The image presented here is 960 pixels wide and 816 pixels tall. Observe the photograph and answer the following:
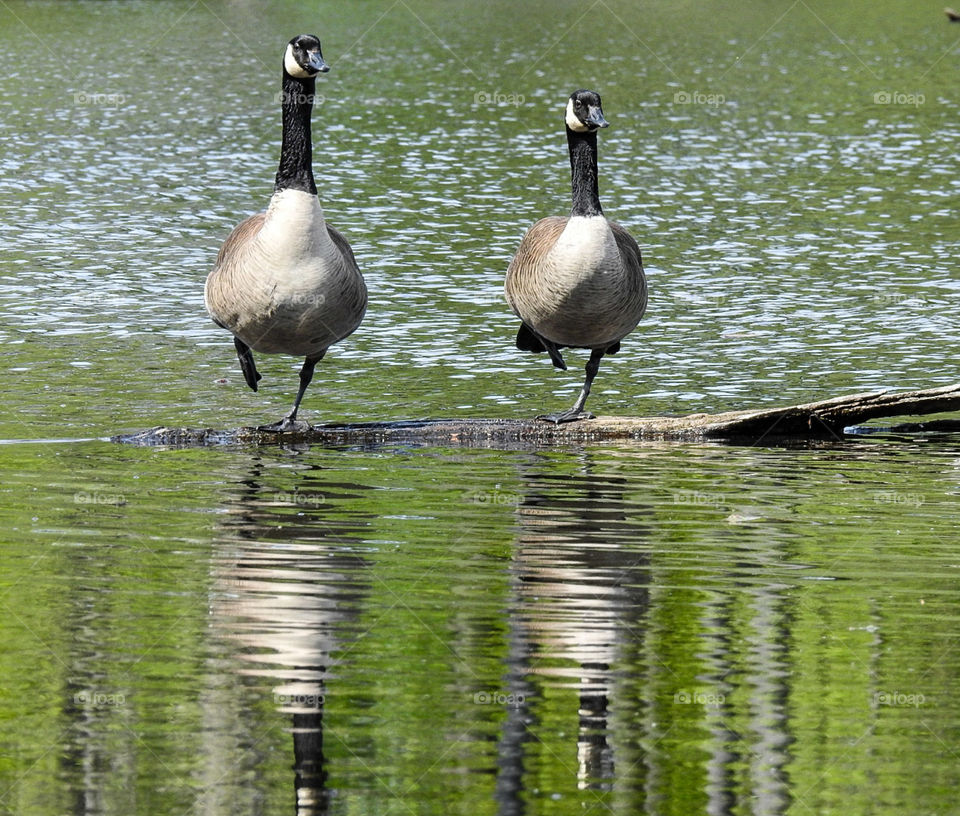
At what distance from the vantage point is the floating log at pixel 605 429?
42.7 ft

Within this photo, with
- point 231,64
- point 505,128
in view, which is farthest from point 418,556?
point 231,64

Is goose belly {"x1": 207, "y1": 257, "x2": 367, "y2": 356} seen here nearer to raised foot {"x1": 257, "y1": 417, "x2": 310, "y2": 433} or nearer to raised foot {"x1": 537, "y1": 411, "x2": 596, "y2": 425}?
raised foot {"x1": 257, "y1": 417, "x2": 310, "y2": 433}

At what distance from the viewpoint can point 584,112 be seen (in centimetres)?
1402

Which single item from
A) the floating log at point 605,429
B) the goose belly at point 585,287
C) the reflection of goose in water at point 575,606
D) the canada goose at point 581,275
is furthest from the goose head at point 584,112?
the reflection of goose in water at point 575,606

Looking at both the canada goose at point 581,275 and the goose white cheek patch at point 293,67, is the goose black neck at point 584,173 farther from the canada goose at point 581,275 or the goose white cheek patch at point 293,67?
the goose white cheek patch at point 293,67

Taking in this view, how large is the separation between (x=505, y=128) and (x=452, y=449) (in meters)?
25.1

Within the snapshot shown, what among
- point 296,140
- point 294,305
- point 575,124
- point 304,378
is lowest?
point 304,378

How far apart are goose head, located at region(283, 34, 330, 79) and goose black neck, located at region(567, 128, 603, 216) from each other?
224cm

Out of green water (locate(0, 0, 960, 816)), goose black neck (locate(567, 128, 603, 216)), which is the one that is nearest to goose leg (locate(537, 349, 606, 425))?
green water (locate(0, 0, 960, 816))

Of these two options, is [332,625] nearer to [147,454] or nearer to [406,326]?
[147,454]

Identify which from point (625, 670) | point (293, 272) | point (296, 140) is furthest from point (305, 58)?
point (625, 670)

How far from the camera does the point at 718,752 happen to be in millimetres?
7266

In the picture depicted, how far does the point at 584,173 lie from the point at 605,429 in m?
2.11

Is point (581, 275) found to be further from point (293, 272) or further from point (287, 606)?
point (287, 606)
